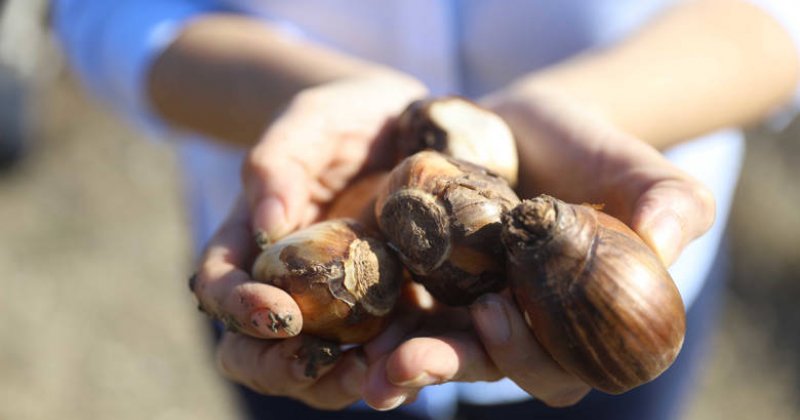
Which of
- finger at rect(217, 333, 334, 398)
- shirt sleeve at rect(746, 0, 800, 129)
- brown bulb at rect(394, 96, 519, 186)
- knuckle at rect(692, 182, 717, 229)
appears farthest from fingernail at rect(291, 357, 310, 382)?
shirt sleeve at rect(746, 0, 800, 129)

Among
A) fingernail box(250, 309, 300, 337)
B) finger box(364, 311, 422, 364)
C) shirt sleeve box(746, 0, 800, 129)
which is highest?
shirt sleeve box(746, 0, 800, 129)

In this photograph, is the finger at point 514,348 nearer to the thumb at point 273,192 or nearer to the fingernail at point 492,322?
the fingernail at point 492,322

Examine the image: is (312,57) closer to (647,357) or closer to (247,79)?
(247,79)

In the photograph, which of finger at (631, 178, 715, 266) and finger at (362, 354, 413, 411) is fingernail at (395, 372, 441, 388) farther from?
finger at (631, 178, 715, 266)

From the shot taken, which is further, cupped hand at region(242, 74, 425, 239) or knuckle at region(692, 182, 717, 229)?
cupped hand at region(242, 74, 425, 239)

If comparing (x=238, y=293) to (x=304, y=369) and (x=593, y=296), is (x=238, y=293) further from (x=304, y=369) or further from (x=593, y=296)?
(x=593, y=296)

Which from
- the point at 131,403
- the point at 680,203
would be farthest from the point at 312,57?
the point at 131,403
